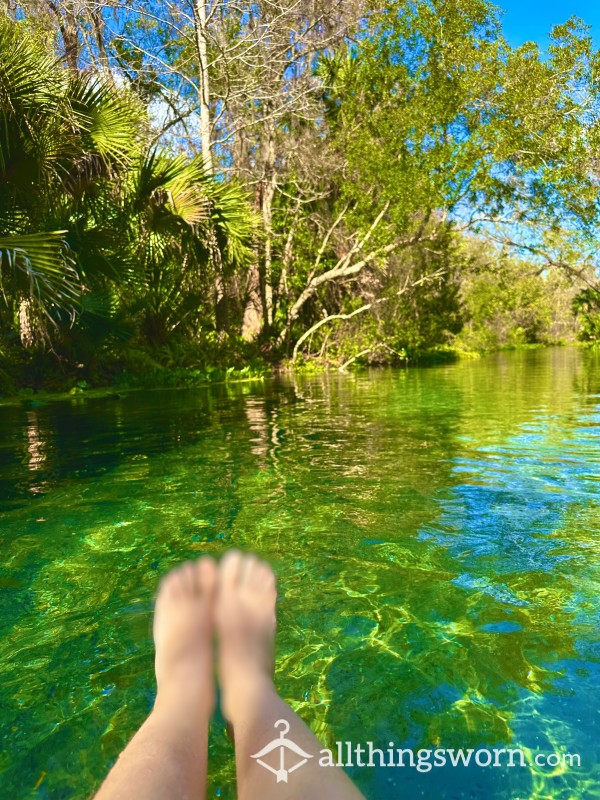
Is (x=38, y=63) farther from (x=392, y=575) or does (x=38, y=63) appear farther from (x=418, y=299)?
(x=418, y=299)

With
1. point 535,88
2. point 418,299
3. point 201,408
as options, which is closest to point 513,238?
point 535,88

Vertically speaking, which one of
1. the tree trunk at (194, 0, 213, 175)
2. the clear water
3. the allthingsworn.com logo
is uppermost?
the tree trunk at (194, 0, 213, 175)

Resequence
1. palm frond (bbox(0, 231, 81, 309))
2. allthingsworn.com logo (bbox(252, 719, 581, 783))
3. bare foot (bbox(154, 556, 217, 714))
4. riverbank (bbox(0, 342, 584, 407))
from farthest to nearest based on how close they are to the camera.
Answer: riverbank (bbox(0, 342, 584, 407))
palm frond (bbox(0, 231, 81, 309))
bare foot (bbox(154, 556, 217, 714))
allthingsworn.com logo (bbox(252, 719, 581, 783))

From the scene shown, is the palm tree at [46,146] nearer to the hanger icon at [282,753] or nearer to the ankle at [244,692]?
the ankle at [244,692]

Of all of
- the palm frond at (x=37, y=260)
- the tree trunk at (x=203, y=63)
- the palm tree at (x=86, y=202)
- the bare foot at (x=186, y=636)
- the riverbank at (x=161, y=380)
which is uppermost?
the tree trunk at (x=203, y=63)

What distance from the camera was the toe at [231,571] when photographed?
7.01 ft

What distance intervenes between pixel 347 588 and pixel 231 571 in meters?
0.43

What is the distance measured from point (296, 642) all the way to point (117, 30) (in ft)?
51.0

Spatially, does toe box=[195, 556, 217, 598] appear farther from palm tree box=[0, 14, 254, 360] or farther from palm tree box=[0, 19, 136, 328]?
palm tree box=[0, 19, 136, 328]

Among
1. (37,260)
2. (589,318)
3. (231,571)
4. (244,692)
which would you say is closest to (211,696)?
(244,692)

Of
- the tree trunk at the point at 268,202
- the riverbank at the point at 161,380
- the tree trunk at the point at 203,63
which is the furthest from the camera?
the tree trunk at the point at 268,202

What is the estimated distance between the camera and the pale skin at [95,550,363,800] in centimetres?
114

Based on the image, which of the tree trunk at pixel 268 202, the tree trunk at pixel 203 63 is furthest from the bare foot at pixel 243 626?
the tree trunk at pixel 268 202

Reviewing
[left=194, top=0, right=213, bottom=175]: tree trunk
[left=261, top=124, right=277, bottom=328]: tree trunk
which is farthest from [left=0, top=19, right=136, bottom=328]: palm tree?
[left=261, top=124, right=277, bottom=328]: tree trunk
